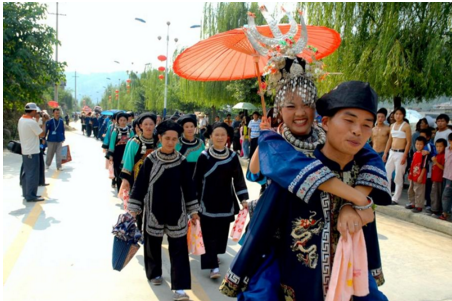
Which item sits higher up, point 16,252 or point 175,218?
point 175,218

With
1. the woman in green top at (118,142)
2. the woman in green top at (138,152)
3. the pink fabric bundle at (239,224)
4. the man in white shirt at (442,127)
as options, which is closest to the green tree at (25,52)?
the woman in green top at (118,142)

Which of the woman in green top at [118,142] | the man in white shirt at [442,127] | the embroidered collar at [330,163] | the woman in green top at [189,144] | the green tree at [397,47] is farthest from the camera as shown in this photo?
the green tree at [397,47]

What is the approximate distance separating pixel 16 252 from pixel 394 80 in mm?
8636

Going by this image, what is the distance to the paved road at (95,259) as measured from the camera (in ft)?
14.0

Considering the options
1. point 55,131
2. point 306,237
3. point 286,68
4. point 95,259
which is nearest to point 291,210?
point 306,237

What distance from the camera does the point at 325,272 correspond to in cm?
192

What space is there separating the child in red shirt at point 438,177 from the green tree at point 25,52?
13235 mm

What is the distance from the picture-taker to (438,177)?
7527mm

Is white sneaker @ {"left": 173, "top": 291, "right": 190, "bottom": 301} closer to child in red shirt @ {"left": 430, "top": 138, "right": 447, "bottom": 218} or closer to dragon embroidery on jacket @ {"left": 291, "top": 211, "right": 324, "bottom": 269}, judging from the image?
dragon embroidery on jacket @ {"left": 291, "top": 211, "right": 324, "bottom": 269}

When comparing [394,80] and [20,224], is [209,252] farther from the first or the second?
[394,80]

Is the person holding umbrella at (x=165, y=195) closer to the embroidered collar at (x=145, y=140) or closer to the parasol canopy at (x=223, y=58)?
the parasol canopy at (x=223, y=58)

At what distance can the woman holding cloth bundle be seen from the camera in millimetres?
5055

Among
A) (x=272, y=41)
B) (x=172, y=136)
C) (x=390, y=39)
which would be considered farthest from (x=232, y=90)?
(x=272, y=41)

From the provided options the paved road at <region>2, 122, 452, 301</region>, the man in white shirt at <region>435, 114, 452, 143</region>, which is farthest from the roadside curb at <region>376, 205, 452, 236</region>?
the man in white shirt at <region>435, 114, 452, 143</region>
